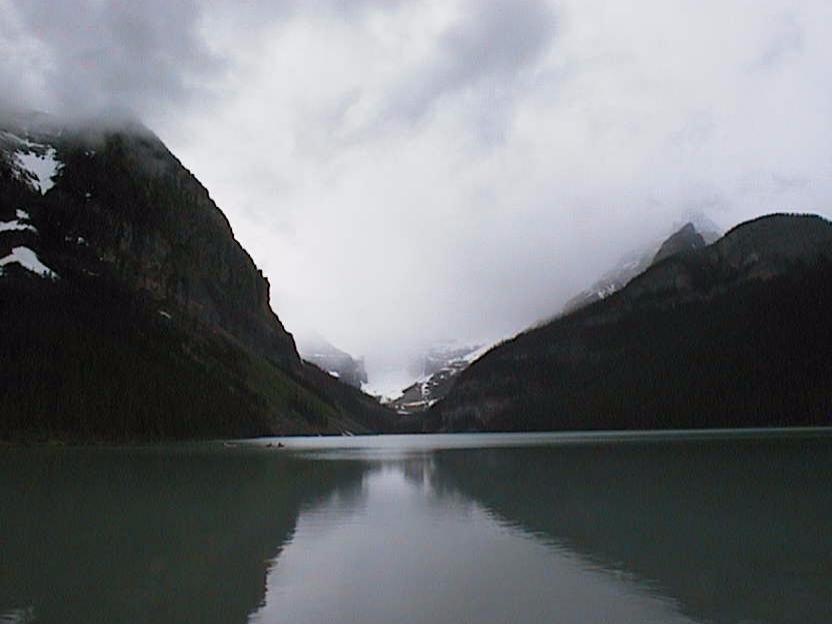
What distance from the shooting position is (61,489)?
4697 cm

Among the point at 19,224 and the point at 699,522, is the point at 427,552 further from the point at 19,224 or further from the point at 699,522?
the point at 19,224

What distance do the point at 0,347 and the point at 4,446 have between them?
31.8 meters

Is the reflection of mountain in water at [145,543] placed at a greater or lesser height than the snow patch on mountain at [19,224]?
lesser

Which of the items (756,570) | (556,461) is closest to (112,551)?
(756,570)

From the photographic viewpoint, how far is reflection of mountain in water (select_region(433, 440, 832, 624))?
18.3m

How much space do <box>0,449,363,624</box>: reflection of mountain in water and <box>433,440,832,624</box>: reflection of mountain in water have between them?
981cm

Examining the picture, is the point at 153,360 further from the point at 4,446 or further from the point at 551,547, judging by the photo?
the point at 551,547

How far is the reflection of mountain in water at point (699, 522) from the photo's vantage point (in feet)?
60.0

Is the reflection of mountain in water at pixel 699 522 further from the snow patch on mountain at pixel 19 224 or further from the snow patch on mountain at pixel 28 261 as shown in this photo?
the snow patch on mountain at pixel 19 224

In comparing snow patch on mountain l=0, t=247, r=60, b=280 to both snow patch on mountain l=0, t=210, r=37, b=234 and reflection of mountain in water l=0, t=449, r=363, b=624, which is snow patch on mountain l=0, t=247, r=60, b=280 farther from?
reflection of mountain in water l=0, t=449, r=363, b=624

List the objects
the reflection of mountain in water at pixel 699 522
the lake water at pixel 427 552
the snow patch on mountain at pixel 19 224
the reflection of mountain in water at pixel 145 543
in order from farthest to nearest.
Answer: the snow patch on mountain at pixel 19 224
the reflection of mountain in water at pixel 699 522
the reflection of mountain in water at pixel 145 543
the lake water at pixel 427 552

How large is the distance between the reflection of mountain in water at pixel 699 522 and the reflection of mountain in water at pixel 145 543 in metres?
9.81

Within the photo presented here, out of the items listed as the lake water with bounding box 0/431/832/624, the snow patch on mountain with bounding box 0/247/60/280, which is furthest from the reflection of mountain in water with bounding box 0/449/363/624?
the snow patch on mountain with bounding box 0/247/60/280

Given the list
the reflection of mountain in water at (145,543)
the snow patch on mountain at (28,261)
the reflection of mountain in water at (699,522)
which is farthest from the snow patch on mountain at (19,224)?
the reflection of mountain in water at (699,522)
